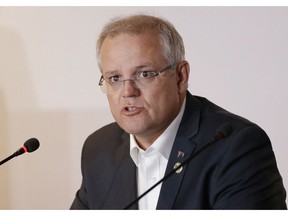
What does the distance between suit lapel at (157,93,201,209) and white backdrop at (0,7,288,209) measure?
0.30 m

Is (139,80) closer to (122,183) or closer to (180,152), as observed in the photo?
(180,152)

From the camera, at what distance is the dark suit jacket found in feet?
5.30

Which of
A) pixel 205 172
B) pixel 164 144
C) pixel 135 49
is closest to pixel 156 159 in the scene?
pixel 164 144

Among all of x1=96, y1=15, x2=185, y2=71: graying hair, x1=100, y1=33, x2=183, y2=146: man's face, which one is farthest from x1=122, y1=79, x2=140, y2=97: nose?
x1=96, y1=15, x2=185, y2=71: graying hair

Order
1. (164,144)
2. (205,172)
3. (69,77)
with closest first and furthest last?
(205,172), (164,144), (69,77)

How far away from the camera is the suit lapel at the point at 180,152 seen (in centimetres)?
171

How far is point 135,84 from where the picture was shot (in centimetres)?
174

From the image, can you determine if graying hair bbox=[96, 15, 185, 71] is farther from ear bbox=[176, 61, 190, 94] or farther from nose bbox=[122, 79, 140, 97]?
nose bbox=[122, 79, 140, 97]

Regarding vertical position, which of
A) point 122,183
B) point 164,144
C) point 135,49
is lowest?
point 122,183

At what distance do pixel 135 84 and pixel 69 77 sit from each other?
57 cm

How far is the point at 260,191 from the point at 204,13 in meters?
0.82

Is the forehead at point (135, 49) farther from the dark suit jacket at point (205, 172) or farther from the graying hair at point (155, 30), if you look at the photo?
the dark suit jacket at point (205, 172)
